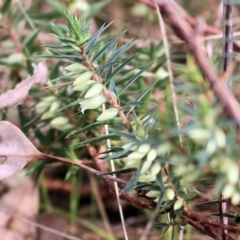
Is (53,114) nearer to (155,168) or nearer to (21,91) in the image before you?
(21,91)

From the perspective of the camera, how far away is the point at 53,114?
0.83 metres

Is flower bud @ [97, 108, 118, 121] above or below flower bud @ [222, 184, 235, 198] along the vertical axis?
above

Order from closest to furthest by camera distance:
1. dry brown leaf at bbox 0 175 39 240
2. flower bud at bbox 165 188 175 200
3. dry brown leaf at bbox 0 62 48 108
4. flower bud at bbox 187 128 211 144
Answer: flower bud at bbox 187 128 211 144
flower bud at bbox 165 188 175 200
dry brown leaf at bbox 0 62 48 108
dry brown leaf at bbox 0 175 39 240

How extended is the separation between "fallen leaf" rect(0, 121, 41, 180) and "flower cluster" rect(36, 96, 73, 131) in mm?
158

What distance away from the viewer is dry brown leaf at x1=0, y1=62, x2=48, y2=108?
747mm

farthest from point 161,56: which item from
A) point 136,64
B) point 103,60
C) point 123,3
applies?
point 123,3

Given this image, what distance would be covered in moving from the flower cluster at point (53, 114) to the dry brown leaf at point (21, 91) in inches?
1.5

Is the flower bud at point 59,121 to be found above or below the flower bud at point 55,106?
below

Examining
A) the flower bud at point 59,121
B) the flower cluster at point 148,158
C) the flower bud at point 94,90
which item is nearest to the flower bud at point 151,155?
the flower cluster at point 148,158

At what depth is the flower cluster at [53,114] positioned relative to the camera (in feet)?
2.71

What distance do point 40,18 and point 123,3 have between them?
0.47 m

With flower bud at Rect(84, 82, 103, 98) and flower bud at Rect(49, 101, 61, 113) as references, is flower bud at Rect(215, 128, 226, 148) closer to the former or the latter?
flower bud at Rect(84, 82, 103, 98)

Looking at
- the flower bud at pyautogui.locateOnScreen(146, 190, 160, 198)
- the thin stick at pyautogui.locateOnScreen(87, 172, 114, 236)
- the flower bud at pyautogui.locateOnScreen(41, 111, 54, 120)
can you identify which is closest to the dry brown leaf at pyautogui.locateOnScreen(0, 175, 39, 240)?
the thin stick at pyautogui.locateOnScreen(87, 172, 114, 236)

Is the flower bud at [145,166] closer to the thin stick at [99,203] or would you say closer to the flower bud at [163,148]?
the flower bud at [163,148]
